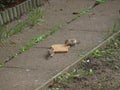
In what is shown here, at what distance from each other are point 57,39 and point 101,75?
1.49 metres

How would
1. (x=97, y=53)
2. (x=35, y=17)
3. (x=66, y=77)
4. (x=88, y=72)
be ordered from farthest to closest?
(x=35, y=17) → (x=97, y=53) → (x=88, y=72) → (x=66, y=77)

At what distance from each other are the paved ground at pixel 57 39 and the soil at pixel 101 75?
0.29 m

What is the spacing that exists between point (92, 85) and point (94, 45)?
1.24 m

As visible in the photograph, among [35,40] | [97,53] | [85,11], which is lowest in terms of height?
[85,11]

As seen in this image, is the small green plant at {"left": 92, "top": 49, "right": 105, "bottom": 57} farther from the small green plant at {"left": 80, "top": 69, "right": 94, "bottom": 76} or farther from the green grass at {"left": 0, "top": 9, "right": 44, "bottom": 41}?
the green grass at {"left": 0, "top": 9, "right": 44, "bottom": 41}

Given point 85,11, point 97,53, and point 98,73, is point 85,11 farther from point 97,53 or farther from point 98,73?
point 98,73

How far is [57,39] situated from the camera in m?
6.77

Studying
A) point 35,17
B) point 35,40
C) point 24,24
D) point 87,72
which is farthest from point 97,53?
point 35,17

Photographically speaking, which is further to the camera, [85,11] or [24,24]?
[85,11]

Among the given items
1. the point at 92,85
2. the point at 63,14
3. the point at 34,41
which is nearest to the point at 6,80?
the point at 92,85

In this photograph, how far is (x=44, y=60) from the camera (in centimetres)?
593

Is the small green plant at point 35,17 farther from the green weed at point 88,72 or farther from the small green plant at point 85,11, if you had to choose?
the green weed at point 88,72

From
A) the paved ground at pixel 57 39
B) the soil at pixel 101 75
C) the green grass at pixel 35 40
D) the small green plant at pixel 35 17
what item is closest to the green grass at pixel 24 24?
the small green plant at pixel 35 17

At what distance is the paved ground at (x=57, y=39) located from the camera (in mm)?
5416
